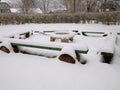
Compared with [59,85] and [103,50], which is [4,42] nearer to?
[59,85]

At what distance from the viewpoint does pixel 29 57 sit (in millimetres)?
4488

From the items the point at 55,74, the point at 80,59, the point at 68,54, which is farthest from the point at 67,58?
the point at 55,74

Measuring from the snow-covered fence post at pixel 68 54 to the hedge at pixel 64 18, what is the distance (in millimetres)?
11884

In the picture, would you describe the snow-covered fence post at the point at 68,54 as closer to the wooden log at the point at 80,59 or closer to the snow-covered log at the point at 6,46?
the wooden log at the point at 80,59

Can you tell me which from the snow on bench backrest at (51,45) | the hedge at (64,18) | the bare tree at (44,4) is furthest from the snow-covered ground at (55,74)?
the bare tree at (44,4)

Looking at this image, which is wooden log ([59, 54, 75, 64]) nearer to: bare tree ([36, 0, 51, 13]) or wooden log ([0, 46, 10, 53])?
wooden log ([0, 46, 10, 53])

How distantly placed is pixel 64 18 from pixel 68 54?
12.4 metres

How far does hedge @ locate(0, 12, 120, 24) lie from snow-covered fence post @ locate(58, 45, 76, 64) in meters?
11.9

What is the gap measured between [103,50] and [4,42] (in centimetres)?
320

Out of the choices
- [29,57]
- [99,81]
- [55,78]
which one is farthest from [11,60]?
[99,81]

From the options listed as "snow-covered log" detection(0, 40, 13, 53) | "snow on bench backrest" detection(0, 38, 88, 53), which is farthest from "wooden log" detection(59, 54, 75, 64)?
"snow-covered log" detection(0, 40, 13, 53)

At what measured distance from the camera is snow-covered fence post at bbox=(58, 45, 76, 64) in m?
3.78

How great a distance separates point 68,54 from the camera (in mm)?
3791

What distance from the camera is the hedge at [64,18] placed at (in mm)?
14477
